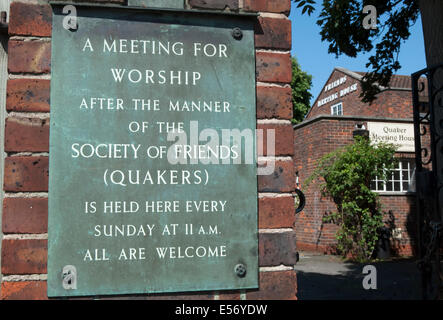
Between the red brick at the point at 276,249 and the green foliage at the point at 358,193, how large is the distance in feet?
36.9

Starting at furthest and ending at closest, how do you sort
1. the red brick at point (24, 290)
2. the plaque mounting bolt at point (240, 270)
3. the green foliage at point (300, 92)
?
the green foliage at point (300, 92), the plaque mounting bolt at point (240, 270), the red brick at point (24, 290)

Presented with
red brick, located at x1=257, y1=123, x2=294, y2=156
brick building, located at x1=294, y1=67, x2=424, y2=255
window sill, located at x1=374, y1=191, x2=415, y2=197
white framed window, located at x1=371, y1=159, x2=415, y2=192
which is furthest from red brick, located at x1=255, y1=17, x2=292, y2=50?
white framed window, located at x1=371, y1=159, x2=415, y2=192

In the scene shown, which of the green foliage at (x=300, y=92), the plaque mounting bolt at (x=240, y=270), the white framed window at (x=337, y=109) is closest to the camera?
the plaque mounting bolt at (x=240, y=270)

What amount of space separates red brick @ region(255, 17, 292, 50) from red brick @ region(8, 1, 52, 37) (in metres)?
0.76

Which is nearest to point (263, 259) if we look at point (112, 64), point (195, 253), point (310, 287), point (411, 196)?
point (195, 253)

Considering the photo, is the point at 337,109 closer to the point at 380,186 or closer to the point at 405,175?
the point at 405,175

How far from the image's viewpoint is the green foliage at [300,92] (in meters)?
34.5

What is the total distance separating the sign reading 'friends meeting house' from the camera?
1.56 metres

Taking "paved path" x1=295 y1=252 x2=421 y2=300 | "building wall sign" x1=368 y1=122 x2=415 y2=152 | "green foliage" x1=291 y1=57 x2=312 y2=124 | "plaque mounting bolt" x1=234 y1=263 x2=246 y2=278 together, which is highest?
"green foliage" x1=291 y1=57 x2=312 y2=124

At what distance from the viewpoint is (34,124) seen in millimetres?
1577

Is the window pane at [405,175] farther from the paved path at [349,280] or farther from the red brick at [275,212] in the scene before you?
the red brick at [275,212]

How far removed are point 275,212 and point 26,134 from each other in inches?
35.9

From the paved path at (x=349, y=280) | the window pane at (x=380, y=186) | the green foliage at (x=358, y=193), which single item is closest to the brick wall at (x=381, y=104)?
the window pane at (x=380, y=186)

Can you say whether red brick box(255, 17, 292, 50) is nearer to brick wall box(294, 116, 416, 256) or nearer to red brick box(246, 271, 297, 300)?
red brick box(246, 271, 297, 300)
